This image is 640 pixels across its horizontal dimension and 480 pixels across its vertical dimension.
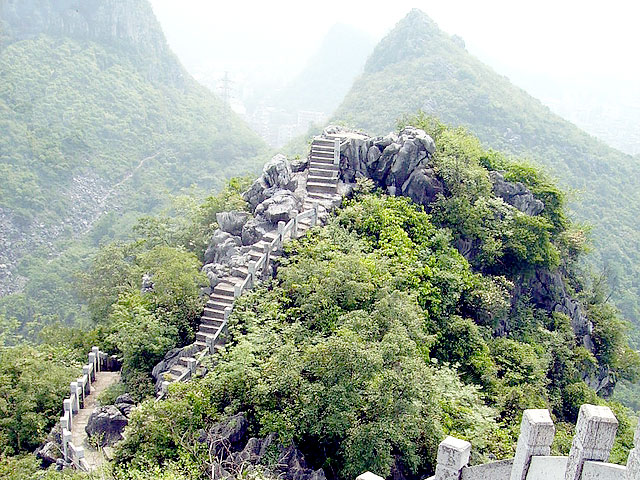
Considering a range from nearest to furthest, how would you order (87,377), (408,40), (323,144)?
(87,377)
(323,144)
(408,40)

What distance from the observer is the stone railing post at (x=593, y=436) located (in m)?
7.06

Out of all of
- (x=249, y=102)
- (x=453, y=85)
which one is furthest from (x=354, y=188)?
(x=249, y=102)

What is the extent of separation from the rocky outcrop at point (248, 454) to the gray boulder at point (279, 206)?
328 inches

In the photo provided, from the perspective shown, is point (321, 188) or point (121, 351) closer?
point (121, 351)

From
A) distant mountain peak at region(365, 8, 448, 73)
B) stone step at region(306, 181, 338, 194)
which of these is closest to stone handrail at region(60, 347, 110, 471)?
stone step at region(306, 181, 338, 194)

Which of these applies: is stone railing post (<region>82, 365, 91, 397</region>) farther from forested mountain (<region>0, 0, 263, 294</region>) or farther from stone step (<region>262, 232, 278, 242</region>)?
forested mountain (<region>0, 0, 263, 294</region>)

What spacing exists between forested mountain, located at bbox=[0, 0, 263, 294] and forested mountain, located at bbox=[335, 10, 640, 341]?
56.3 ft

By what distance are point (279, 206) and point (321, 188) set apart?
2.47 m

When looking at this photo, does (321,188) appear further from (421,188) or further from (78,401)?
(78,401)

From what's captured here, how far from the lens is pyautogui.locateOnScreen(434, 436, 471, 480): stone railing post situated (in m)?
9.16

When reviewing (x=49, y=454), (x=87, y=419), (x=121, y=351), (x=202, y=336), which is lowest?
(x=49, y=454)

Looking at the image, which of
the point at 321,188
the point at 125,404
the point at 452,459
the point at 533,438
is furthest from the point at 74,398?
the point at 533,438

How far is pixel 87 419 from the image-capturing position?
17.4 m

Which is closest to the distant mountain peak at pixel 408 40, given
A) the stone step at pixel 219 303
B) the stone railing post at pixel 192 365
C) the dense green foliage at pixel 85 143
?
the dense green foliage at pixel 85 143
